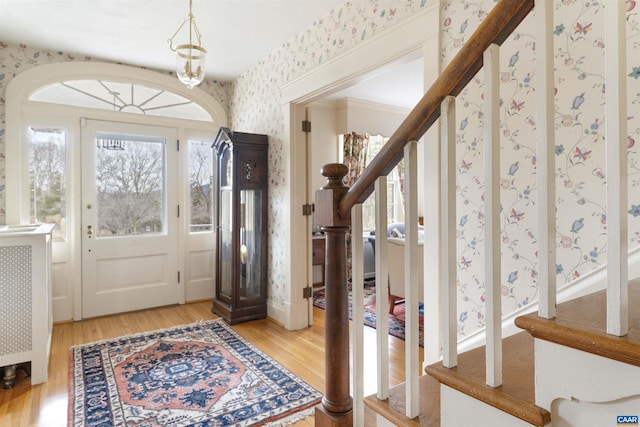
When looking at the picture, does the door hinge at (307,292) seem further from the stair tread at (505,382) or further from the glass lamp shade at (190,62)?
the stair tread at (505,382)

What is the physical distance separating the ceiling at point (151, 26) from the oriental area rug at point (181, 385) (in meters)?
2.17

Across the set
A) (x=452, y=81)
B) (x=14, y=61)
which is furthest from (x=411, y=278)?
(x=14, y=61)

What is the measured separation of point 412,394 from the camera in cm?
101

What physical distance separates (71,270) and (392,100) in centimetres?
451

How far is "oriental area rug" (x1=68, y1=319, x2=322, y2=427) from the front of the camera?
6.48 ft

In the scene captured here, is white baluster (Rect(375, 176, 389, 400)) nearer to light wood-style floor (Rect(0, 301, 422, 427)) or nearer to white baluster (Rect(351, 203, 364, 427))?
white baluster (Rect(351, 203, 364, 427))

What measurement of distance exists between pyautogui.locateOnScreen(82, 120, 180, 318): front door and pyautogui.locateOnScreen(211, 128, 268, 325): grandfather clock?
69 centimetres

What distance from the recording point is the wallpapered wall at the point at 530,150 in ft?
4.50

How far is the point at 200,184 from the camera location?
4297mm

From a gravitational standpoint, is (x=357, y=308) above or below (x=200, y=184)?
below

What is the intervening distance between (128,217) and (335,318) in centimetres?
329

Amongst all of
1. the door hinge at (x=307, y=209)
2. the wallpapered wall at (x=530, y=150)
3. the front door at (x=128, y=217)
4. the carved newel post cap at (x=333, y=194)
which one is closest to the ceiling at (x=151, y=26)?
the front door at (x=128, y=217)

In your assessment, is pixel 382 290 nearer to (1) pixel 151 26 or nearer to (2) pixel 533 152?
(2) pixel 533 152

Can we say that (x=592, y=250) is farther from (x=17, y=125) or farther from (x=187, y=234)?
(x=17, y=125)
